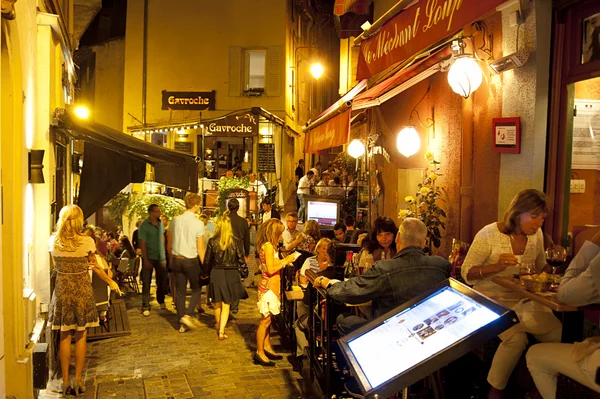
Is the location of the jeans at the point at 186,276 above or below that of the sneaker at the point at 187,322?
above

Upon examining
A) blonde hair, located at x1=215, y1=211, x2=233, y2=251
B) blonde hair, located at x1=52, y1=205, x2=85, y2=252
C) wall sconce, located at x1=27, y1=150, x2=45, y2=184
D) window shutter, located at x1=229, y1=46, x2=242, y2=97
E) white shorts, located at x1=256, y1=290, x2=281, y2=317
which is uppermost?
window shutter, located at x1=229, y1=46, x2=242, y2=97

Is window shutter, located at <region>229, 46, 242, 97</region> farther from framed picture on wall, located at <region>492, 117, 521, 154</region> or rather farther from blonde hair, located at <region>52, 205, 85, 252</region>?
framed picture on wall, located at <region>492, 117, 521, 154</region>

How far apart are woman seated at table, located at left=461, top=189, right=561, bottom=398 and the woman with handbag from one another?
14.1 feet

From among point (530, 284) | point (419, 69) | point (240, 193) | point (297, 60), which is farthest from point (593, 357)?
point (297, 60)

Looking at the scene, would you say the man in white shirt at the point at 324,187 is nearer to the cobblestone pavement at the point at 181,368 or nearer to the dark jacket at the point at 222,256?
the cobblestone pavement at the point at 181,368

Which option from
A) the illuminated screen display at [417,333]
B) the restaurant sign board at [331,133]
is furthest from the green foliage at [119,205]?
the illuminated screen display at [417,333]

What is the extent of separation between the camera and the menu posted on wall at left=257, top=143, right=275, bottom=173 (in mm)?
24078

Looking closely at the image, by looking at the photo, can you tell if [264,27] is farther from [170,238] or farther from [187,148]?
[170,238]

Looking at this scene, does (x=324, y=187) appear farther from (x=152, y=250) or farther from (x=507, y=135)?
(x=507, y=135)

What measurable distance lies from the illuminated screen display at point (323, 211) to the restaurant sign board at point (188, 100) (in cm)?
1126

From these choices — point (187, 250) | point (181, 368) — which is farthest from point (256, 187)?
point (181, 368)

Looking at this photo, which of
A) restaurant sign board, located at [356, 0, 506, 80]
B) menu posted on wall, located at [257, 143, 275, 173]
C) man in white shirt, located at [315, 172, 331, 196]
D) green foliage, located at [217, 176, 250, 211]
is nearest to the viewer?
restaurant sign board, located at [356, 0, 506, 80]

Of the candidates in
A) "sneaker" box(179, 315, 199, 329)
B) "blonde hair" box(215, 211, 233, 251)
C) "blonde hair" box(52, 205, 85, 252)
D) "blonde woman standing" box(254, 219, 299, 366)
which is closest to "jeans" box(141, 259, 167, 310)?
"sneaker" box(179, 315, 199, 329)

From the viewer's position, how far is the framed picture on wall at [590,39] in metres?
5.04
